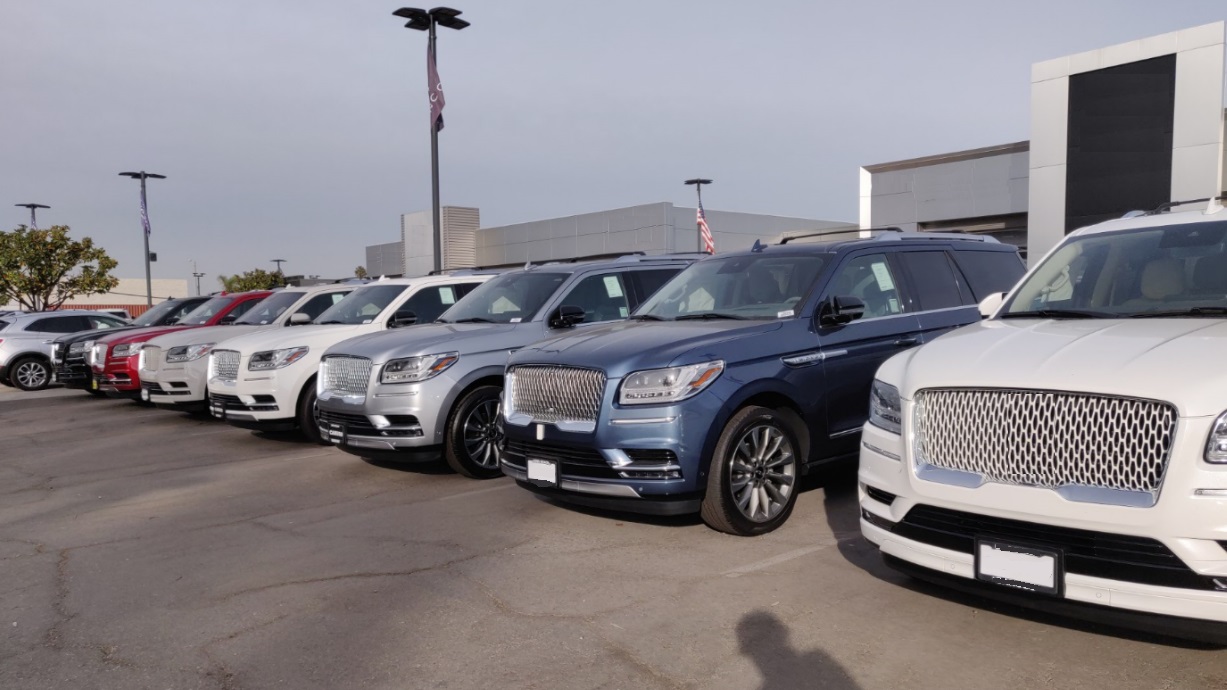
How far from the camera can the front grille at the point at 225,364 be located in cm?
1034

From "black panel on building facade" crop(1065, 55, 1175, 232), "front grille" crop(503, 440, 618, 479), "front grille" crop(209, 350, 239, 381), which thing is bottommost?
"front grille" crop(503, 440, 618, 479)

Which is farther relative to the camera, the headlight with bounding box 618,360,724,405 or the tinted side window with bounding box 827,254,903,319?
the tinted side window with bounding box 827,254,903,319

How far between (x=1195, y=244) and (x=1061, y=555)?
239 cm

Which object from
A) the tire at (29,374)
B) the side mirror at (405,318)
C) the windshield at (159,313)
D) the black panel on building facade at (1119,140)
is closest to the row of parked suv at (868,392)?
the side mirror at (405,318)

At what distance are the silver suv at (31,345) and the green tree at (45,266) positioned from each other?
21149 millimetres

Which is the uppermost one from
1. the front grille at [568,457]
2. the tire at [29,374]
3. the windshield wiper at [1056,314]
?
the windshield wiper at [1056,314]

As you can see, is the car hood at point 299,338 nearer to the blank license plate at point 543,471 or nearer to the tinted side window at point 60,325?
the blank license plate at point 543,471

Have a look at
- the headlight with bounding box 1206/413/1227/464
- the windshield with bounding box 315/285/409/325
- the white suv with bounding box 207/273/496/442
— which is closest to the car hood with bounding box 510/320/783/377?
the headlight with bounding box 1206/413/1227/464

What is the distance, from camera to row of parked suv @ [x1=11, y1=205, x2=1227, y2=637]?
11.4 feet

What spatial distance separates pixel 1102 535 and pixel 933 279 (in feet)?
13.9

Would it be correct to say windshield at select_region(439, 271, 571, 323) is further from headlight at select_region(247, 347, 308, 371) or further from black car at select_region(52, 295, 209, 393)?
black car at select_region(52, 295, 209, 393)

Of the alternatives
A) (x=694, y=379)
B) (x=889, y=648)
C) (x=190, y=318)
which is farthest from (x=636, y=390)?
(x=190, y=318)

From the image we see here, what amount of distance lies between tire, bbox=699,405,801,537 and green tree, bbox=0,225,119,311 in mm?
40951

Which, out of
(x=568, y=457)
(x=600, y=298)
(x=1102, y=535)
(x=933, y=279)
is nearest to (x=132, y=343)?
(x=600, y=298)
